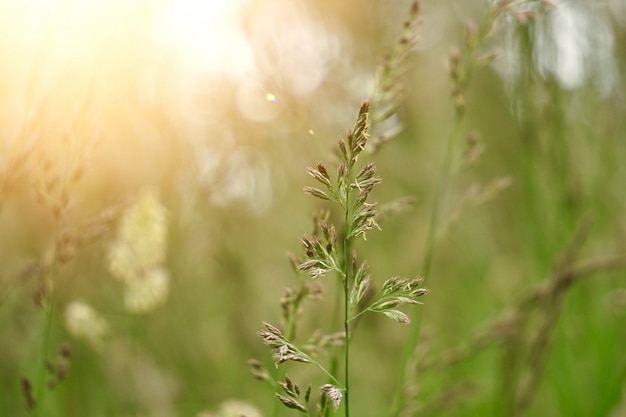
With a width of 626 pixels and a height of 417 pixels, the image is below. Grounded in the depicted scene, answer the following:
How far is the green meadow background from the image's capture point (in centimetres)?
135

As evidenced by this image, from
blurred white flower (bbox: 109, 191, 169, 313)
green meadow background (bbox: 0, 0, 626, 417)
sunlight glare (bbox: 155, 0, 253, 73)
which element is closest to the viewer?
green meadow background (bbox: 0, 0, 626, 417)

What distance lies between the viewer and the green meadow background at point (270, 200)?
1.35m

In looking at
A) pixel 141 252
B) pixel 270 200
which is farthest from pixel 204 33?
pixel 141 252

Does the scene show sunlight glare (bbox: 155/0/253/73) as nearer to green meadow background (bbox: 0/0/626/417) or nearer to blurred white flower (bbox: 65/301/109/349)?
green meadow background (bbox: 0/0/626/417)

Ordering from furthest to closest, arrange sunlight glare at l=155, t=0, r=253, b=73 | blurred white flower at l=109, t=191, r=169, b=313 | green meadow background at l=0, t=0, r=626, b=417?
sunlight glare at l=155, t=0, r=253, b=73, blurred white flower at l=109, t=191, r=169, b=313, green meadow background at l=0, t=0, r=626, b=417

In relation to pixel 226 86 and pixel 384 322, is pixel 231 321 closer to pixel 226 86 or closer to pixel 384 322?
pixel 384 322

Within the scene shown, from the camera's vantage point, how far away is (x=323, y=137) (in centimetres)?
229

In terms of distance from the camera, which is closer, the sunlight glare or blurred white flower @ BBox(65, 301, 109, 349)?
blurred white flower @ BBox(65, 301, 109, 349)

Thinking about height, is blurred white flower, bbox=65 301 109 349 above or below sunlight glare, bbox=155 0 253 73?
below

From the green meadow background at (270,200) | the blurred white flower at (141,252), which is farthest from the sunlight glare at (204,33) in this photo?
the blurred white flower at (141,252)

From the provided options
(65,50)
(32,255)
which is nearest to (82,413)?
(32,255)

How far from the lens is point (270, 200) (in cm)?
354

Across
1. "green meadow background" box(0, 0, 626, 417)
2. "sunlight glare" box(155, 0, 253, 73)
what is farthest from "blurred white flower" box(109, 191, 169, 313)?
"sunlight glare" box(155, 0, 253, 73)

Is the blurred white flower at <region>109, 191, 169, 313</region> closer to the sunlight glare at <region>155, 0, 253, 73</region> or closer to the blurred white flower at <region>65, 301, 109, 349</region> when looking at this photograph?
the blurred white flower at <region>65, 301, 109, 349</region>
